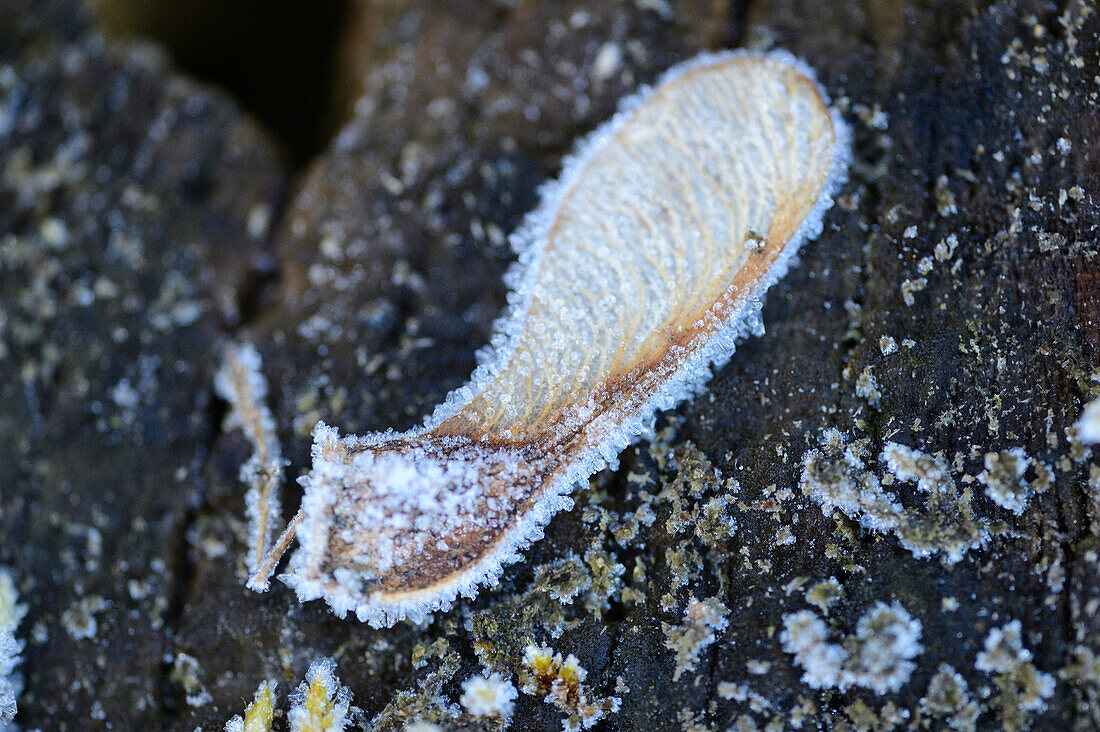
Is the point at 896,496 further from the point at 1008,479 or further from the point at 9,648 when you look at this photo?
the point at 9,648

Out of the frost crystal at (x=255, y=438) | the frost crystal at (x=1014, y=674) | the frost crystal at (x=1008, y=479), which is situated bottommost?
the frost crystal at (x=1014, y=674)

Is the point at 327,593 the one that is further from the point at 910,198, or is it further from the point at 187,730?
the point at 910,198

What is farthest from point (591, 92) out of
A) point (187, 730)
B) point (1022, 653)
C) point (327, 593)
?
point (187, 730)

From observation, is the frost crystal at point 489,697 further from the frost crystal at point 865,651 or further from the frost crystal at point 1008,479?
the frost crystal at point 1008,479

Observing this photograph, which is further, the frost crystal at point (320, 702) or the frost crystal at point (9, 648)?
the frost crystal at point (9, 648)

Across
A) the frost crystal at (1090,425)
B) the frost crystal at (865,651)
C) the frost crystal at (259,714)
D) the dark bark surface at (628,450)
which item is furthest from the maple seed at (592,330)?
the frost crystal at (1090,425)

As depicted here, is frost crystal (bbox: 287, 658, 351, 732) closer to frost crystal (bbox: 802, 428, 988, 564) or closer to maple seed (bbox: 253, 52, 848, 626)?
maple seed (bbox: 253, 52, 848, 626)

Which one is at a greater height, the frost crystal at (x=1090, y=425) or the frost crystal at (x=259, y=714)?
the frost crystal at (x=1090, y=425)

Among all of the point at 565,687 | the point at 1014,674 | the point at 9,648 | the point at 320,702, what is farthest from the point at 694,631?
the point at 9,648

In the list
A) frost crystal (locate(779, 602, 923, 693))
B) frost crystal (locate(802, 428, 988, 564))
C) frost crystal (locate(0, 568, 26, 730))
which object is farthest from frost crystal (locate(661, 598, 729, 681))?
frost crystal (locate(0, 568, 26, 730))
